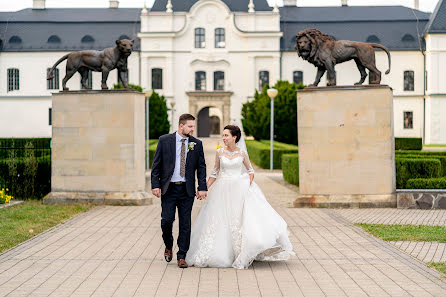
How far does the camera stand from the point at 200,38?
5447cm

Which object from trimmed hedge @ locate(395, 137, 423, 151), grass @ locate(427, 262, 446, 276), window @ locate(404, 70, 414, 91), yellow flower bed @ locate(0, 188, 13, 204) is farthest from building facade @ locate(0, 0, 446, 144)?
grass @ locate(427, 262, 446, 276)

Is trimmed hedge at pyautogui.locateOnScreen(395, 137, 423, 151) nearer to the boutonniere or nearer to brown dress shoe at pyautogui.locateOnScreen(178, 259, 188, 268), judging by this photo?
the boutonniere

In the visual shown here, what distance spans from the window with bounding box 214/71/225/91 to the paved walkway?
147ft

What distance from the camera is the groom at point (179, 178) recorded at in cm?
787

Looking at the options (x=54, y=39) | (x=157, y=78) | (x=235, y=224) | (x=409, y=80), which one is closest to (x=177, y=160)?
(x=235, y=224)

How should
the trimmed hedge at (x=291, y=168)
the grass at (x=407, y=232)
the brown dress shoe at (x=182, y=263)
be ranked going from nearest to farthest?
the brown dress shoe at (x=182, y=263) → the grass at (x=407, y=232) → the trimmed hedge at (x=291, y=168)

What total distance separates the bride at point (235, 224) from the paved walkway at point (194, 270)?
176 mm

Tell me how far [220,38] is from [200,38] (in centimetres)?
153

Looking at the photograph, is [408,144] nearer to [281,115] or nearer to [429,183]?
[281,115]

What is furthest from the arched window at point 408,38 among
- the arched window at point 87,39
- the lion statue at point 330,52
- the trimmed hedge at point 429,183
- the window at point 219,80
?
the lion statue at point 330,52

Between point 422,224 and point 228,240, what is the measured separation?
4.57 meters

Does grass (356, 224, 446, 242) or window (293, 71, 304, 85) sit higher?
window (293, 71, 304, 85)

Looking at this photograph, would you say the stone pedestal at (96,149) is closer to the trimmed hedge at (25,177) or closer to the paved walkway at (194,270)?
the trimmed hedge at (25,177)

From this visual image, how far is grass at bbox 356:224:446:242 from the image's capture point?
31.8 feet
